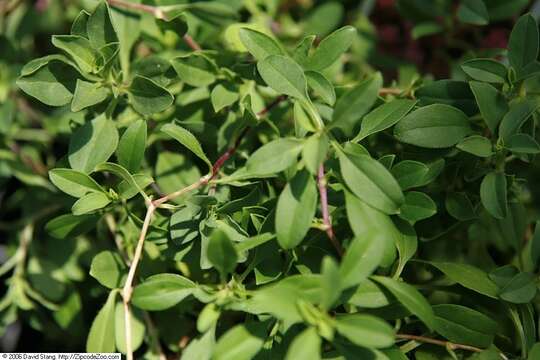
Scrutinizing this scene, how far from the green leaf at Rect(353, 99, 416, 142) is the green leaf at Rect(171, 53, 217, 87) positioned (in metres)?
0.32

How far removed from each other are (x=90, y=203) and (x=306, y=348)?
40 cm

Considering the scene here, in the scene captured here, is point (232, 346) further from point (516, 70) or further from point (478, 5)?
point (478, 5)

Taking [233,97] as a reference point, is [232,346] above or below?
below

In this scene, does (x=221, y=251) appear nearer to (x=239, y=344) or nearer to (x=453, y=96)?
(x=239, y=344)

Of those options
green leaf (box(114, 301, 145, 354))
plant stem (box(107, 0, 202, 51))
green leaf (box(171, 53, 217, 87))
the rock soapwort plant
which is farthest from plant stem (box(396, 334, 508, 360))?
plant stem (box(107, 0, 202, 51))

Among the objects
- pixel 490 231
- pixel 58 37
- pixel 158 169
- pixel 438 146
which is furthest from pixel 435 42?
pixel 58 37

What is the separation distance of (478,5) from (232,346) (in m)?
0.80

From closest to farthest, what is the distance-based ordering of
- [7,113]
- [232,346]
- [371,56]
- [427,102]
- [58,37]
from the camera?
[232,346] → [58,37] → [427,102] → [7,113] → [371,56]

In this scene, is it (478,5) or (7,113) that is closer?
(478,5)

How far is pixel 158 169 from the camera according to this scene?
45.9 inches

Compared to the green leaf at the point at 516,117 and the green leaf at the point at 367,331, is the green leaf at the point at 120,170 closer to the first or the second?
the green leaf at the point at 367,331

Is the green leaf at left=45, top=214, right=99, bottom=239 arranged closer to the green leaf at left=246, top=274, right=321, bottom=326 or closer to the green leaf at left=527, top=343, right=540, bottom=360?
the green leaf at left=246, top=274, right=321, bottom=326

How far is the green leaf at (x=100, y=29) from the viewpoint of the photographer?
922 millimetres

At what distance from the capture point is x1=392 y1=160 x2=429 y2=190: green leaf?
2.82ft
